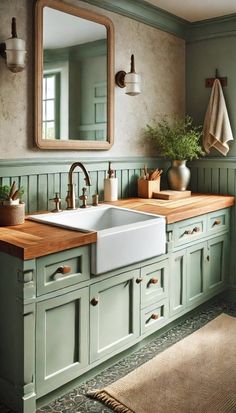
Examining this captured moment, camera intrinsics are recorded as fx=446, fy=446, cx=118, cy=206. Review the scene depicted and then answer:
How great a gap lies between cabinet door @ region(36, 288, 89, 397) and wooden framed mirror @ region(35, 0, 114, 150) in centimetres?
105

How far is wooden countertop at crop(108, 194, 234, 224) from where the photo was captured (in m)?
2.86

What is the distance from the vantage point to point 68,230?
7.50 feet

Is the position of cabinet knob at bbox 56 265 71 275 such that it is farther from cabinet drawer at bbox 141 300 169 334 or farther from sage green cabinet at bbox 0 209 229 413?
cabinet drawer at bbox 141 300 169 334

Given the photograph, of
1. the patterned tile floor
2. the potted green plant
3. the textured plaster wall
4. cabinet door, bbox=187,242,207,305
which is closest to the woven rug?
the patterned tile floor

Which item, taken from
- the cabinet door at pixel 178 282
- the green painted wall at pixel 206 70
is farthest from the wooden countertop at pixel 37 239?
the green painted wall at pixel 206 70

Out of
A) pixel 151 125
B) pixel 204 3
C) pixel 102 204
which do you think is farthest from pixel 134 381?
pixel 204 3

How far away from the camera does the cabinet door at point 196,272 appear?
10.3ft

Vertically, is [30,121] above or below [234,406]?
above

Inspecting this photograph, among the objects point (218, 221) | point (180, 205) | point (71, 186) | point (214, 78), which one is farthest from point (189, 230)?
point (214, 78)

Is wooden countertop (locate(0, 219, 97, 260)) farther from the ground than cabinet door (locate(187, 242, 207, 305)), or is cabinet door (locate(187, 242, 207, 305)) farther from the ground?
wooden countertop (locate(0, 219, 97, 260))

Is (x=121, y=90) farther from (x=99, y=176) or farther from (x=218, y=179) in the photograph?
(x=218, y=179)

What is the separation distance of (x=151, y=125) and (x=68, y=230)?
1645mm

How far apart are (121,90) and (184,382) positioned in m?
2.05

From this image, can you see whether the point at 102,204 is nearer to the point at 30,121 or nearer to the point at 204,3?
the point at 30,121
